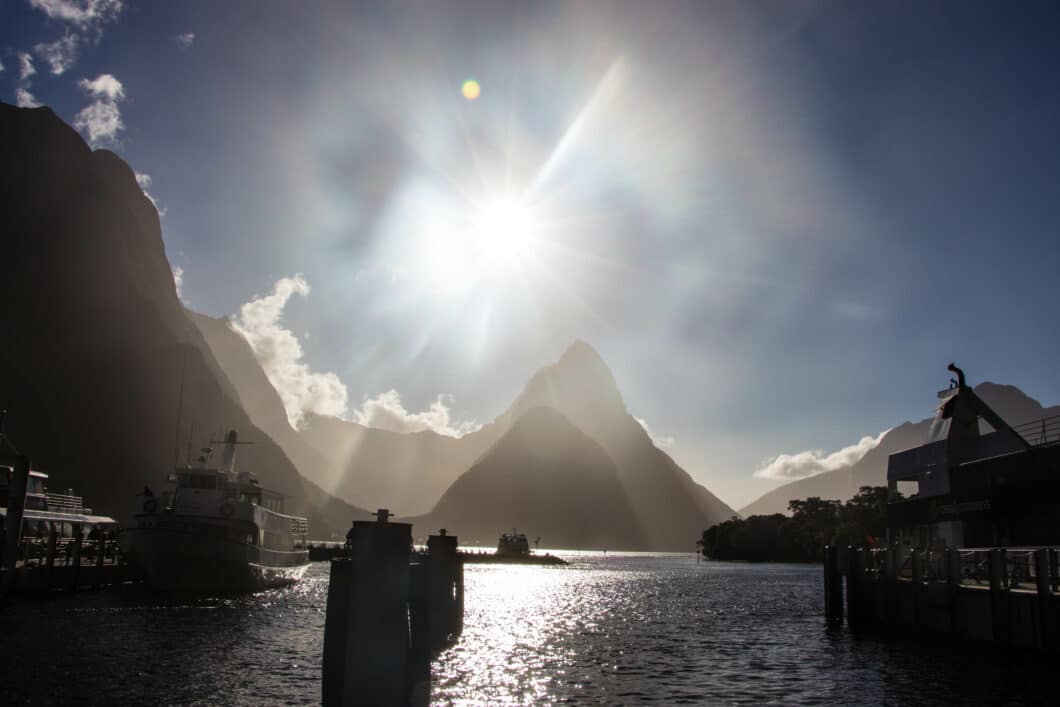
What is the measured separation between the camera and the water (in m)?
26.9

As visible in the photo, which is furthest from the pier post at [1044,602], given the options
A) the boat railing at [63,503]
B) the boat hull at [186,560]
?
the boat railing at [63,503]

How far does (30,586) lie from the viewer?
2092 inches

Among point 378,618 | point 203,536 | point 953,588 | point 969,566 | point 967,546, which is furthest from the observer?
point 203,536

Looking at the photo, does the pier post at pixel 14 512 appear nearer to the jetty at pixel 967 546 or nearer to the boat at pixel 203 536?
the boat at pixel 203 536

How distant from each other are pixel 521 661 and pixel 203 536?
3697cm

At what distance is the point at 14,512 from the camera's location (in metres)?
49.8

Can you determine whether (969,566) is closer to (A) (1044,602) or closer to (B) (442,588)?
(A) (1044,602)

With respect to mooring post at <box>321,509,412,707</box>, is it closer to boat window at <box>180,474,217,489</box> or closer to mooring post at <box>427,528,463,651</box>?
mooring post at <box>427,528,463,651</box>

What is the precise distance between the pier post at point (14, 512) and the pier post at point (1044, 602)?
54781mm

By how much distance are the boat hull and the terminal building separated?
169ft

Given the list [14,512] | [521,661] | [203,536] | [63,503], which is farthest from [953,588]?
[63,503]

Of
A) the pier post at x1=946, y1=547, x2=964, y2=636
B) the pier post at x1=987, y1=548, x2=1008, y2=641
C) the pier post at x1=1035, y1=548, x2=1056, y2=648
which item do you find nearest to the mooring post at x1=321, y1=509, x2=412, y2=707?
the pier post at x1=1035, y1=548, x2=1056, y2=648

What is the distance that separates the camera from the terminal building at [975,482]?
140 ft

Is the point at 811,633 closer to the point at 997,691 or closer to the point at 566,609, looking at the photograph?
the point at 997,691
